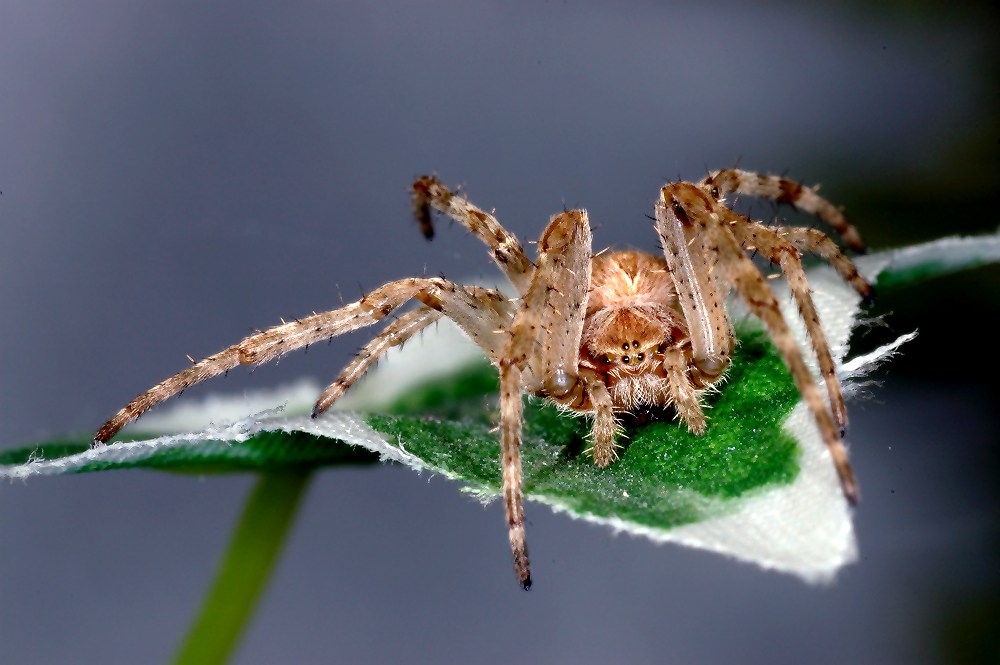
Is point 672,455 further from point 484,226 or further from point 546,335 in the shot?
point 484,226

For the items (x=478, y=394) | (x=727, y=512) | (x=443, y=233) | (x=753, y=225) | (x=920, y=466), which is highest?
(x=443, y=233)

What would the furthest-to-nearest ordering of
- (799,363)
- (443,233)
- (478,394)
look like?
(443,233)
(478,394)
(799,363)

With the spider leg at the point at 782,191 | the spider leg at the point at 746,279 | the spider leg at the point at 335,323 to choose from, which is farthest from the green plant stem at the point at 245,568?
the spider leg at the point at 782,191

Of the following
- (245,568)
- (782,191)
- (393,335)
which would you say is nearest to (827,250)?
(782,191)

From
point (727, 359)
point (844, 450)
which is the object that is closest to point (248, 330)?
point (727, 359)

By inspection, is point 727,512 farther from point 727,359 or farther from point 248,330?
point 248,330

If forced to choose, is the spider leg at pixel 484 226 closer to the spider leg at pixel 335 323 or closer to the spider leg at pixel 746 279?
the spider leg at pixel 335 323
